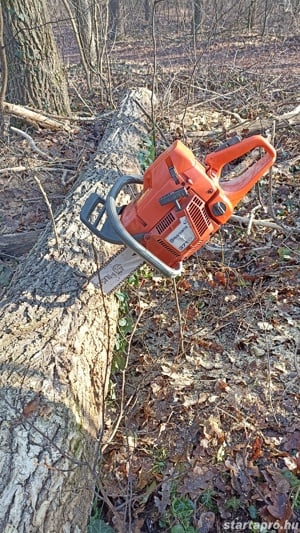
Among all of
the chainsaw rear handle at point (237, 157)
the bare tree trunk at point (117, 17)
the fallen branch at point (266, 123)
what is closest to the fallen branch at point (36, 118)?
the fallen branch at point (266, 123)

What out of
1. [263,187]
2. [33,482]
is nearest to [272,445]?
[33,482]

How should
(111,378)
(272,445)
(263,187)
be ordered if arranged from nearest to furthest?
1. (272,445)
2. (111,378)
3. (263,187)

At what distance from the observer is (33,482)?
2.13 metres

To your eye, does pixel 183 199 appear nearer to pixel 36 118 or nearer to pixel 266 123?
pixel 266 123

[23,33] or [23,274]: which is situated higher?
[23,33]

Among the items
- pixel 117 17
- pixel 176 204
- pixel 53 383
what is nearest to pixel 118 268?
pixel 176 204

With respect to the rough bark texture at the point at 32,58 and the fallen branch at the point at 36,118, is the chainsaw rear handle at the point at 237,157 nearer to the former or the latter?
the fallen branch at the point at 36,118

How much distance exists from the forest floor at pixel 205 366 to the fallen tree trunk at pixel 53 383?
18 cm

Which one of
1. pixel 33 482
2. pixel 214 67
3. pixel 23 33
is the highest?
pixel 23 33

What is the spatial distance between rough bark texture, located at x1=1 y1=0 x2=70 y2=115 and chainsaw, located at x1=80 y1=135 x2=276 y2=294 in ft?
13.4

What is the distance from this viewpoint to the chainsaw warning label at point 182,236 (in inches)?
110

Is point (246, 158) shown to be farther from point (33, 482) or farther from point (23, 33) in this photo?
point (33, 482)

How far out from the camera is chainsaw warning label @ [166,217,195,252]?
280cm

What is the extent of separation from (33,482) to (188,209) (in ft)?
5.46
